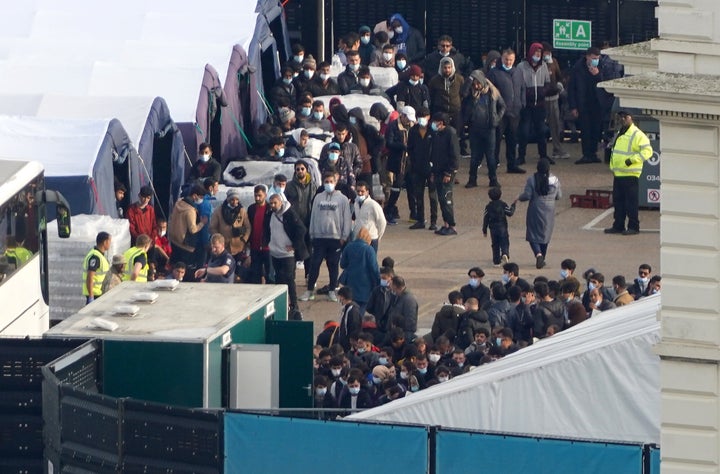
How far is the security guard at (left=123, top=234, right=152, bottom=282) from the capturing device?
2658 cm

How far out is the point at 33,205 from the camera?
25.0 m

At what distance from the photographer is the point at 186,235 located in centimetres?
2889

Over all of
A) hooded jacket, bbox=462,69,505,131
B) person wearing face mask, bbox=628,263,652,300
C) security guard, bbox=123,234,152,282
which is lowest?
person wearing face mask, bbox=628,263,652,300

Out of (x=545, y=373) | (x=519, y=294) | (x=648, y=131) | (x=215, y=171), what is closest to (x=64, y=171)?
(x=215, y=171)

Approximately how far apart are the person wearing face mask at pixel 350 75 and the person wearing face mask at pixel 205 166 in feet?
16.2

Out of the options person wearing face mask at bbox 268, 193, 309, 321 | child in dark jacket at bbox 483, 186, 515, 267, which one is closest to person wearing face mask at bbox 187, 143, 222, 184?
person wearing face mask at bbox 268, 193, 309, 321

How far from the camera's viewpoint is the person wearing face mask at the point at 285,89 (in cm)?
3581

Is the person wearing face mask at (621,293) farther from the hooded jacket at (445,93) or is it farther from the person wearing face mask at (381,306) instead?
the hooded jacket at (445,93)

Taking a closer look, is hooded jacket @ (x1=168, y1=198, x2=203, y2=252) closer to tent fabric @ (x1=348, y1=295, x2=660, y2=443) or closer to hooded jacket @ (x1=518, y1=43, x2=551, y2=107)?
hooded jacket @ (x1=518, y1=43, x2=551, y2=107)

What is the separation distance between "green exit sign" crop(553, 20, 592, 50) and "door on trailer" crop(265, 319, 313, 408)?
19.3m

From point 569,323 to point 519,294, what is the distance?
73 cm

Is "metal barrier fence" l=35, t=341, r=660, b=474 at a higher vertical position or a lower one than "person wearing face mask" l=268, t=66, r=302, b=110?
lower

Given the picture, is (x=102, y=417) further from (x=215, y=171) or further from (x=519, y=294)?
(x=215, y=171)

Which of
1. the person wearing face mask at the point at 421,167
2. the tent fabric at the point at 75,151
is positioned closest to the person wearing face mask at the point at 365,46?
the person wearing face mask at the point at 421,167
